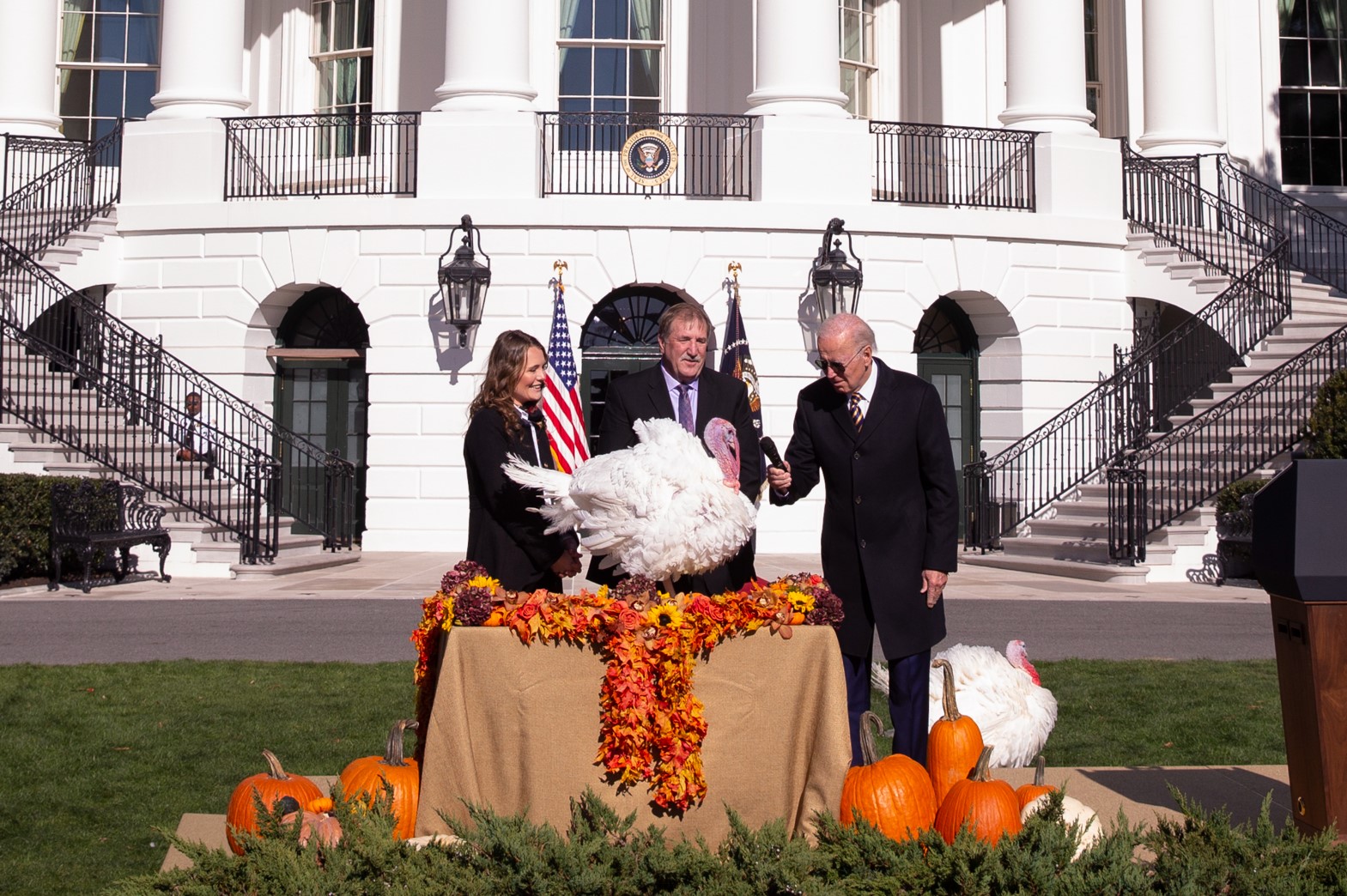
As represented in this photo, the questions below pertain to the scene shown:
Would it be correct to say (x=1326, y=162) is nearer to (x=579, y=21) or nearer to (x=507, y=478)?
(x=579, y=21)

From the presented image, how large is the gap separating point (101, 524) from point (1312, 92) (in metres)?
22.4

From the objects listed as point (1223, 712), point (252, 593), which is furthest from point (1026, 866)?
point (252, 593)

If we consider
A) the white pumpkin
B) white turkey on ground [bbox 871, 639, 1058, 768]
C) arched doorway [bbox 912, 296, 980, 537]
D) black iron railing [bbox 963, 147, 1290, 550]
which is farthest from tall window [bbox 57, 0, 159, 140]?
the white pumpkin

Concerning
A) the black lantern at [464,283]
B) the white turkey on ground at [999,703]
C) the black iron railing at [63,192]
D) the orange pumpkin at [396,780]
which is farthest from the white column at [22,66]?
the orange pumpkin at [396,780]

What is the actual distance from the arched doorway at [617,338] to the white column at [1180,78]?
9182mm

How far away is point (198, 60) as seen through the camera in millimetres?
23672

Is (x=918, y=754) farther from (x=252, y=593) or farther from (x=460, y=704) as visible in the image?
(x=252, y=593)

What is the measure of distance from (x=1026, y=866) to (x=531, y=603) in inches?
74.9

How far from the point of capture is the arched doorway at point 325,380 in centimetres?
2391

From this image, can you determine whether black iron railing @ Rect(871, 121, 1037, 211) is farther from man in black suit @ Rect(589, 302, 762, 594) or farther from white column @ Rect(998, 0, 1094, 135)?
man in black suit @ Rect(589, 302, 762, 594)

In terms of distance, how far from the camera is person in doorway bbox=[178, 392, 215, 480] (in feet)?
68.1

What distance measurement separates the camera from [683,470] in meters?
5.36

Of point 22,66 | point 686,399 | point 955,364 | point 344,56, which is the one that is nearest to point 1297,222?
point 955,364

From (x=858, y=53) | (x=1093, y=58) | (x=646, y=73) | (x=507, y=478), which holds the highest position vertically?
(x=1093, y=58)
